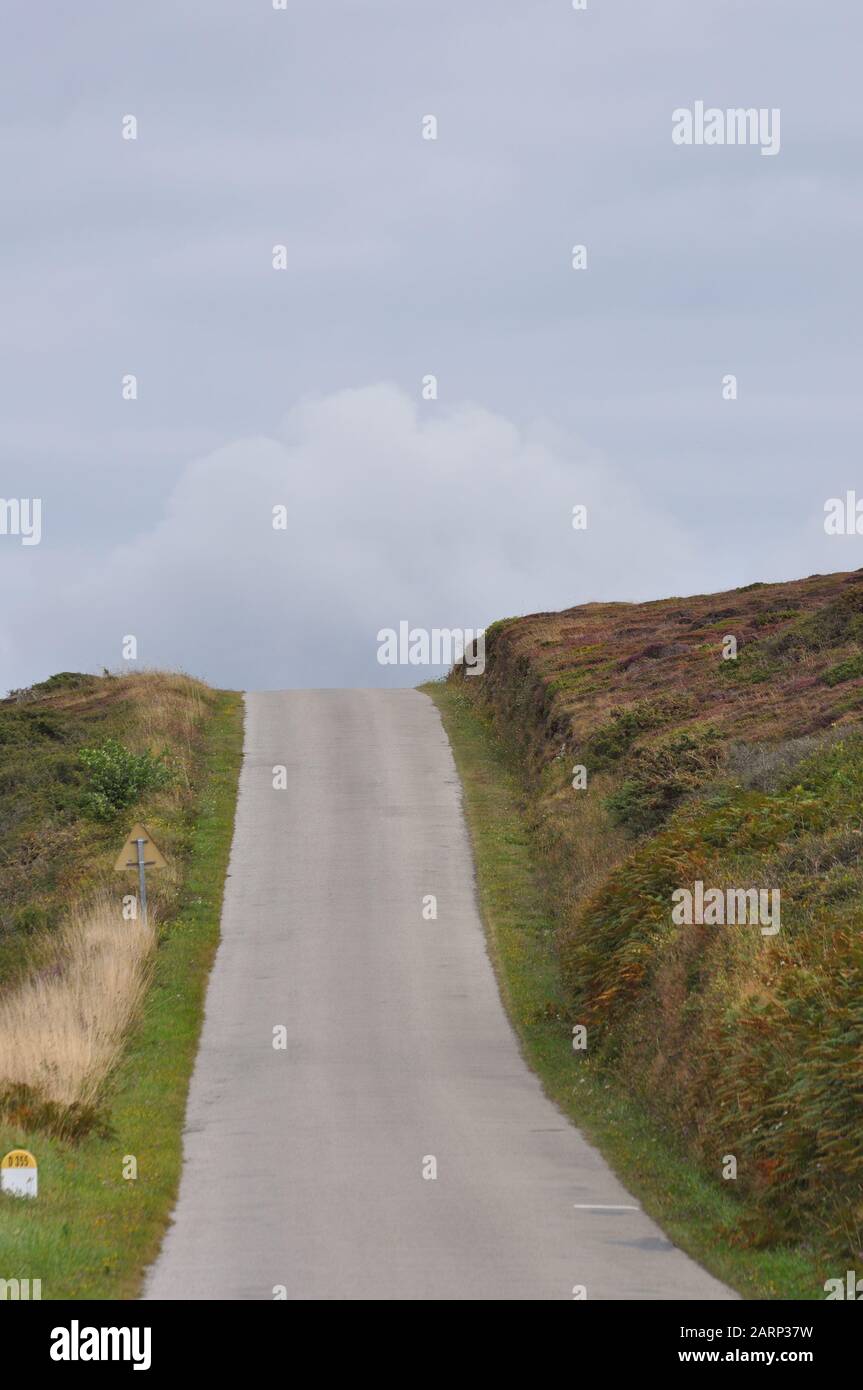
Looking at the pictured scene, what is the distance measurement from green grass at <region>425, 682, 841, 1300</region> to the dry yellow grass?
548cm

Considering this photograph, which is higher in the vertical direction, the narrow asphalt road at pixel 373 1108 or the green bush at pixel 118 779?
the green bush at pixel 118 779

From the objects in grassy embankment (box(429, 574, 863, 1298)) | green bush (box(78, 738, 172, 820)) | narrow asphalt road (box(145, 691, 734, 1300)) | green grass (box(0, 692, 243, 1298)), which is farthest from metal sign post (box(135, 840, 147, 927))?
green bush (box(78, 738, 172, 820))

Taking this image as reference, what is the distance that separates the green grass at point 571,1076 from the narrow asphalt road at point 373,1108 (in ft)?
0.89

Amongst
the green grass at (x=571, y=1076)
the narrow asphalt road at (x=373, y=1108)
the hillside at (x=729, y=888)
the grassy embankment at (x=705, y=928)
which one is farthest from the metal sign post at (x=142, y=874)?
the hillside at (x=729, y=888)

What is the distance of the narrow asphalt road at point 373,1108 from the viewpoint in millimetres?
12234

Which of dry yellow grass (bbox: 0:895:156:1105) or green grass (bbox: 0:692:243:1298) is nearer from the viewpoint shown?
green grass (bbox: 0:692:243:1298)

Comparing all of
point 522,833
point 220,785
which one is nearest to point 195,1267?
point 522,833

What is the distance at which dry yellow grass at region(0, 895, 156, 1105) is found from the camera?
18078mm

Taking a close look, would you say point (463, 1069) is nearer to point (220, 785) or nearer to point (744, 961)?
point (744, 961)

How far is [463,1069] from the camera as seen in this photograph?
20.7m

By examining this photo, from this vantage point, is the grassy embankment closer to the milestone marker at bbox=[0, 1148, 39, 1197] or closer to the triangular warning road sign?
the milestone marker at bbox=[0, 1148, 39, 1197]

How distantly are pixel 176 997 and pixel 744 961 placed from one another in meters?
10.5

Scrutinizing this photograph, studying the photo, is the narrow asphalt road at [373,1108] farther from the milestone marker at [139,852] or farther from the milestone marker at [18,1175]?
the milestone marker at [139,852]

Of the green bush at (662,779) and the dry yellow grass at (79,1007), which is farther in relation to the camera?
the green bush at (662,779)
